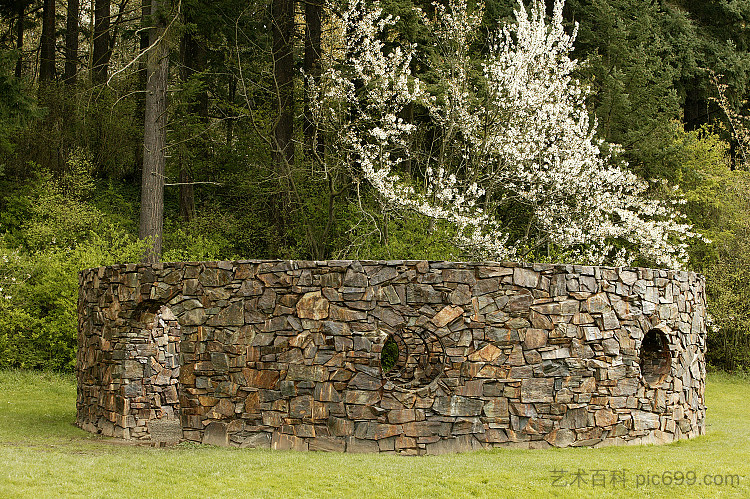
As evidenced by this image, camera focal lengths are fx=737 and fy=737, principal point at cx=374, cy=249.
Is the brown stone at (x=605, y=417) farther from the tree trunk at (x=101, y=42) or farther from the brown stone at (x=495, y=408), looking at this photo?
the tree trunk at (x=101, y=42)

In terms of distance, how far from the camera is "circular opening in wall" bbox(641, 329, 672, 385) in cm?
920

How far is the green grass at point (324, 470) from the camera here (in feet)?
20.8

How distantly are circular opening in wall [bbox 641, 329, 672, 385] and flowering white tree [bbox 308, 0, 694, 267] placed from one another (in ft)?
14.6

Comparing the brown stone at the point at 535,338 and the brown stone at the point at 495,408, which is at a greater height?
the brown stone at the point at 535,338

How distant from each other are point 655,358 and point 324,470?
523 centimetres

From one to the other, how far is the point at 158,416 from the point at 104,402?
2126 millimetres

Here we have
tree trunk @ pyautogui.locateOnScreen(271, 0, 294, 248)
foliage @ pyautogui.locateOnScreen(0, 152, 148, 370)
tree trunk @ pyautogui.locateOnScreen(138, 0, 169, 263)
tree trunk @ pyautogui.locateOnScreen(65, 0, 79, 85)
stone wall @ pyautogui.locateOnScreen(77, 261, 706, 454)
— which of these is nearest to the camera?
stone wall @ pyautogui.locateOnScreen(77, 261, 706, 454)

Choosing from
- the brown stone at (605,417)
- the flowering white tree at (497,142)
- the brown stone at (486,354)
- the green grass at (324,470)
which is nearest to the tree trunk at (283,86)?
the flowering white tree at (497,142)

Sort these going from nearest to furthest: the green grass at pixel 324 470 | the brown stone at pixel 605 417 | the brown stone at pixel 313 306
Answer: the green grass at pixel 324 470 < the brown stone at pixel 313 306 < the brown stone at pixel 605 417

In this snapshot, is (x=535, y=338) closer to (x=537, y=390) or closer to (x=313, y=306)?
(x=537, y=390)

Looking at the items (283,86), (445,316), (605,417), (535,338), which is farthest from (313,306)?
(283,86)

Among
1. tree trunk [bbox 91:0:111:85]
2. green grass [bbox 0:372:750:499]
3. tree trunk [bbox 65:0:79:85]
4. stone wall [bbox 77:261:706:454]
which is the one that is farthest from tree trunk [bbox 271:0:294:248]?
green grass [bbox 0:372:750:499]

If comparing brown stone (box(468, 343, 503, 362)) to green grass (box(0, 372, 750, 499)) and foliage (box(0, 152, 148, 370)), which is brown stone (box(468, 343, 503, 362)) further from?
foliage (box(0, 152, 148, 370))

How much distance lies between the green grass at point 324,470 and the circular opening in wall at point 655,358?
2.92ft
